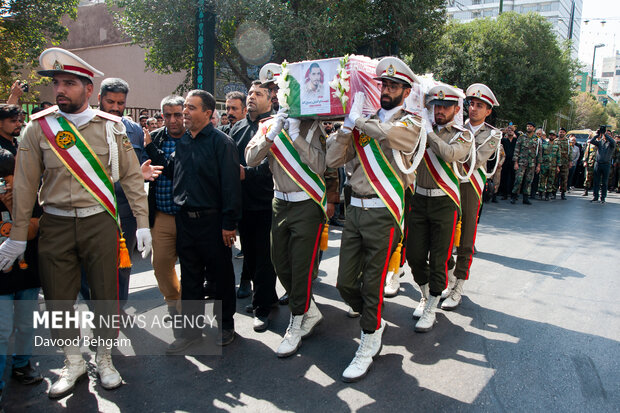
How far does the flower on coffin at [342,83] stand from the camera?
3400 millimetres

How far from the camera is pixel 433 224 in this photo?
4441mm

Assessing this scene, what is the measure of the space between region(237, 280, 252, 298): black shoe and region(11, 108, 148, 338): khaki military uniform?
197 centimetres

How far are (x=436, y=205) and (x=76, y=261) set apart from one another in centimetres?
300

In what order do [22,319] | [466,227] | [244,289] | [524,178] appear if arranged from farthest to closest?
[524,178]
[244,289]
[466,227]
[22,319]

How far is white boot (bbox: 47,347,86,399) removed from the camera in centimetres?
321

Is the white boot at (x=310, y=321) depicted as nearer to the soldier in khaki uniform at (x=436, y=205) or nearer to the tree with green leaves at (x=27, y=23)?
the soldier in khaki uniform at (x=436, y=205)

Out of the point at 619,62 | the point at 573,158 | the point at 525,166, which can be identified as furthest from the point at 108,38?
the point at 619,62

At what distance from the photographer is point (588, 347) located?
4.11 meters

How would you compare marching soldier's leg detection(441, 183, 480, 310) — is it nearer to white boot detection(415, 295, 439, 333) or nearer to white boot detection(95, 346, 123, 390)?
white boot detection(415, 295, 439, 333)

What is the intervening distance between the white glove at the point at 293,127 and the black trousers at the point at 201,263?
899mm

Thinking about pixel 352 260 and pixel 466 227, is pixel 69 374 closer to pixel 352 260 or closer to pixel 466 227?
pixel 352 260

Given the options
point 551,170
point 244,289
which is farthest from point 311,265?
point 551,170

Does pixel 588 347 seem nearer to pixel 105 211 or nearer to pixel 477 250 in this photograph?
pixel 477 250

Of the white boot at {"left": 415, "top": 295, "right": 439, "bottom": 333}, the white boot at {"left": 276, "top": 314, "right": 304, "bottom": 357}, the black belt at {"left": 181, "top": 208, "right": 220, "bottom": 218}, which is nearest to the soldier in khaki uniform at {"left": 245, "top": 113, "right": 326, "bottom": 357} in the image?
the white boot at {"left": 276, "top": 314, "right": 304, "bottom": 357}
